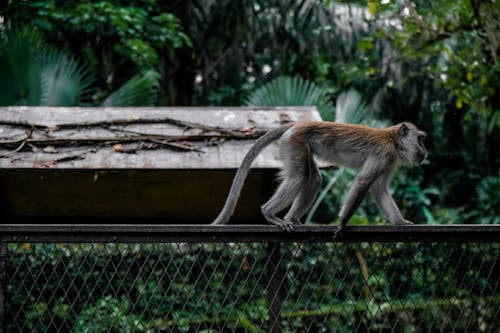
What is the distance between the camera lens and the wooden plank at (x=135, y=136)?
18.4 feet

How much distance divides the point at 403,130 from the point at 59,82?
649 centimetres

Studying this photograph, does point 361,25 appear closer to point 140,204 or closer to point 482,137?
point 482,137

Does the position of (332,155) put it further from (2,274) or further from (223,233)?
(2,274)

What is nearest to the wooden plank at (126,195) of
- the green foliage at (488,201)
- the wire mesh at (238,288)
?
the wire mesh at (238,288)

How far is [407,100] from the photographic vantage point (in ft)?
53.2

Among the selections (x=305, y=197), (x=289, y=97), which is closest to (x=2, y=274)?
(x=305, y=197)

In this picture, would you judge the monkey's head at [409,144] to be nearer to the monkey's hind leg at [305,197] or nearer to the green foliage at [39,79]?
the monkey's hind leg at [305,197]

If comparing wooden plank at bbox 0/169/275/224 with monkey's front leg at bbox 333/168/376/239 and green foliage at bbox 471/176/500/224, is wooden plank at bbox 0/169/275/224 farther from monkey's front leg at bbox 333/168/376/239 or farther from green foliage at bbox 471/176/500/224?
green foliage at bbox 471/176/500/224

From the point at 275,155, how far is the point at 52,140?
2.15 m

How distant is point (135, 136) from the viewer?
6070mm

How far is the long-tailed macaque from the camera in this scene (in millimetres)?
5059

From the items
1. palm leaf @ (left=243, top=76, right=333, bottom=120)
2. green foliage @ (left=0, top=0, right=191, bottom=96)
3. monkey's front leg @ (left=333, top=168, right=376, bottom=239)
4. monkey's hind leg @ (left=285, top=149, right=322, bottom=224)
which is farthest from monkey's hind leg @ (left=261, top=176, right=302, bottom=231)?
green foliage @ (left=0, top=0, right=191, bottom=96)

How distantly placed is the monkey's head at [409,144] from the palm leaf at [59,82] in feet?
20.5

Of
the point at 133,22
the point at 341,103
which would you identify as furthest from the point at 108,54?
the point at 341,103
